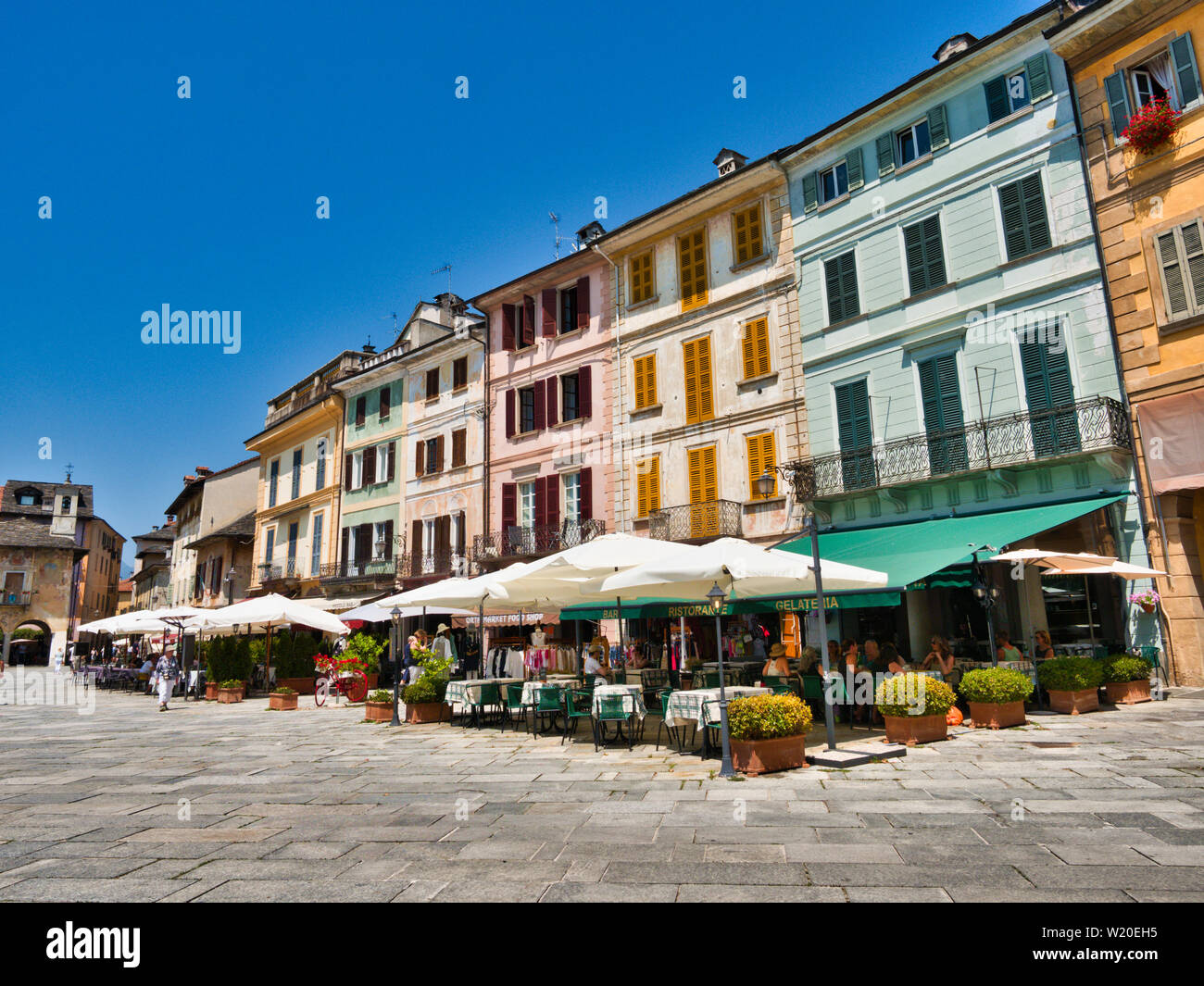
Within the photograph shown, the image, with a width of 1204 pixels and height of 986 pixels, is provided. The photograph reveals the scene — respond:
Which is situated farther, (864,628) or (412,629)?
(412,629)

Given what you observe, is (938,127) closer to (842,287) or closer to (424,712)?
(842,287)

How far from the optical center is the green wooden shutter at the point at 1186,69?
1339 centimetres

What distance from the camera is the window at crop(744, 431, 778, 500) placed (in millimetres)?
18922

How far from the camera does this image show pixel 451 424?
91.2ft

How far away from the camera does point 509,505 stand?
24984 millimetres

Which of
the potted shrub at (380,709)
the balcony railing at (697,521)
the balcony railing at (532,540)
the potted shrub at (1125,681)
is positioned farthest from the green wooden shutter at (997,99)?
the potted shrub at (380,709)

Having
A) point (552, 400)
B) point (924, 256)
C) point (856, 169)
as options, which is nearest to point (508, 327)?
point (552, 400)

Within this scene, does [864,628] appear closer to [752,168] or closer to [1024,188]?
[1024,188]

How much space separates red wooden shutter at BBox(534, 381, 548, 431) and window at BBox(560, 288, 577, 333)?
5.96 ft

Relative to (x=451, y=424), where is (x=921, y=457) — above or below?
below

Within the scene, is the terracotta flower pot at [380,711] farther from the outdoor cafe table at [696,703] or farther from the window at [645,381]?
the window at [645,381]

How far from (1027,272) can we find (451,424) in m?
18.5

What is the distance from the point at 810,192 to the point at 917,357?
17.3 feet
